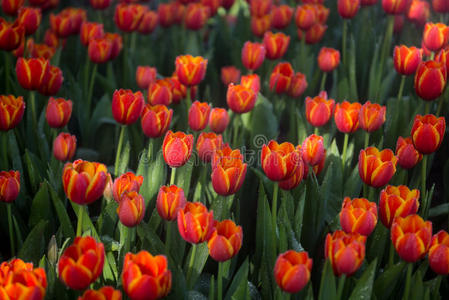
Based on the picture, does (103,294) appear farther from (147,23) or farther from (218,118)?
Result: (147,23)

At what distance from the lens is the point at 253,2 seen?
3268mm

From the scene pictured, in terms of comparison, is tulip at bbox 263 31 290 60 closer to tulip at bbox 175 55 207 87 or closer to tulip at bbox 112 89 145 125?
tulip at bbox 175 55 207 87

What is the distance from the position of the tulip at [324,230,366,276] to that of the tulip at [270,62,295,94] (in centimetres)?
120

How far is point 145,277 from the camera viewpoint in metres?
1.31

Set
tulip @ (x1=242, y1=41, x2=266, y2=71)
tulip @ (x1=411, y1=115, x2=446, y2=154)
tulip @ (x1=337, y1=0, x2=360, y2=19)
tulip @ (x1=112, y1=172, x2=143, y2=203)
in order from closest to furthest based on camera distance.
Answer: tulip @ (x1=112, y1=172, x2=143, y2=203)
tulip @ (x1=411, y1=115, x2=446, y2=154)
tulip @ (x1=242, y1=41, x2=266, y2=71)
tulip @ (x1=337, y1=0, x2=360, y2=19)

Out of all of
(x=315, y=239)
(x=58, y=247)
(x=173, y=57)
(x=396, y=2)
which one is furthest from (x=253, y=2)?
(x=58, y=247)

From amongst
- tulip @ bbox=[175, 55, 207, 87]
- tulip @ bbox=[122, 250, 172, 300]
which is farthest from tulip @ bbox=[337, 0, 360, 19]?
tulip @ bbox=[122, 250, 172, 300]

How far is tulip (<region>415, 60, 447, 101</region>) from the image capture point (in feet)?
7.02

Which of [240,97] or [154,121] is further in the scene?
[240,97]

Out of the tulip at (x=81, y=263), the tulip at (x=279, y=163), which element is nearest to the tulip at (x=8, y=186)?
the tulip at (x=81, y=263)

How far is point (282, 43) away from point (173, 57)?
827 mm

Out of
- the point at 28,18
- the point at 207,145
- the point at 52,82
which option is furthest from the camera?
the point at 28,18

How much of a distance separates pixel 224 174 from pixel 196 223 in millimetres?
215

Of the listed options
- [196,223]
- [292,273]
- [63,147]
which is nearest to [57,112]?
[63,147]
